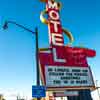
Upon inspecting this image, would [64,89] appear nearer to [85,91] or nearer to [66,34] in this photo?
[85,91]

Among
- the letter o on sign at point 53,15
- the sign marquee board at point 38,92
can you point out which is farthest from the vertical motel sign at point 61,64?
the sign marquee board at point 38,92

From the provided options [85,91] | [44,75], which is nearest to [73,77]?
[44,75]

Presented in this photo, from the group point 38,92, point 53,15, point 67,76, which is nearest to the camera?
point 38,92

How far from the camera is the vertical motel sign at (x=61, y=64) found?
24.7 m

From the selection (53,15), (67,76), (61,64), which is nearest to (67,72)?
(67,76)

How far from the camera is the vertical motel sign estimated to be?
81.1 ft

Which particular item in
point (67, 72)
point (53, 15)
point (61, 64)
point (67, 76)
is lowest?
point (67, 76)

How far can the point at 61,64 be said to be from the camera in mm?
26625

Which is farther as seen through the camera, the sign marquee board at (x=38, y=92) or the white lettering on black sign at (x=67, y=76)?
the white lettering on black sign at (x=67, y=76)

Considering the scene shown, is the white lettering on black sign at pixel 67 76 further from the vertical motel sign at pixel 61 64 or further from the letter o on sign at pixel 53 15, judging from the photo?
the letter o on sign at pixel 53 15

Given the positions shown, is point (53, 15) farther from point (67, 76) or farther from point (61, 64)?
point (67, 76)

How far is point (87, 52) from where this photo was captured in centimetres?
2917

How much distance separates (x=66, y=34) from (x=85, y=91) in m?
6.73

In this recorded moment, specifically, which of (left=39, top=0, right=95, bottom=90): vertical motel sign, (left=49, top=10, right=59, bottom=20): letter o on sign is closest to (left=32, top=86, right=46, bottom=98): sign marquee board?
(left=39, top=0, right=95, bottom=90): vertical motel sign
